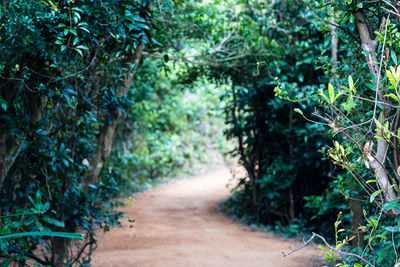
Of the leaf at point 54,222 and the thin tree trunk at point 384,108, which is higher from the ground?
the thin tree trunk at point 384,108

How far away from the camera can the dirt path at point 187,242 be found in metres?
4.12

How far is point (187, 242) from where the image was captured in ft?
16.8

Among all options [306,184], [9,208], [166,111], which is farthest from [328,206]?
[166,111]

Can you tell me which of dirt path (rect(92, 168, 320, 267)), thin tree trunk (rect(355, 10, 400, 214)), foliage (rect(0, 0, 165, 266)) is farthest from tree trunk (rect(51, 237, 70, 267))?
thin tree trunk (rect(355, 10, 400, 214))

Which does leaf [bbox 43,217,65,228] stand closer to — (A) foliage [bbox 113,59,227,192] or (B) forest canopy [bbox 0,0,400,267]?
(B) forest canopy [bbox 0,0,400,267]

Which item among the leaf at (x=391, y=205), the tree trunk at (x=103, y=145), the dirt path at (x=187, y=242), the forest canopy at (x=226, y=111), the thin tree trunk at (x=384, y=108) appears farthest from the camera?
the dirt path at (x=187, y=242)

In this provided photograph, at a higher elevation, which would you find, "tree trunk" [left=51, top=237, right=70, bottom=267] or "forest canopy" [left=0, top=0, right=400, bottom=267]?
"forest canopy" [left=0, top=0, right=400, bottom=267]

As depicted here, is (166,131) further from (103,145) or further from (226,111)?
(103,145)

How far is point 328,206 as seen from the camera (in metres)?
5.12

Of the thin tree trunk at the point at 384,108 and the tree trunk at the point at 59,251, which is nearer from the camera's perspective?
the thin tree trunk at the point at 384,108

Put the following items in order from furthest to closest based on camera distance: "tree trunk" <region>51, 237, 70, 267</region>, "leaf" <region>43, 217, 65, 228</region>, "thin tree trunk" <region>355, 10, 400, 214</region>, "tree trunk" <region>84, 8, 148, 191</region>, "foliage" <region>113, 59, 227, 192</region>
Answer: "foliage" <region>113, 59, 227, 192</region> < "tree trunk" <region>84, 8, 148, 191</region> < "tree trunk" <region>51, 237, 70, 267</region> < "leaf" <region>43, 217, 65, 228</region> < "thin tree trunk" <region>355, 10, 400, 214</region>

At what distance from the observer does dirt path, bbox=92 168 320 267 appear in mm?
4125

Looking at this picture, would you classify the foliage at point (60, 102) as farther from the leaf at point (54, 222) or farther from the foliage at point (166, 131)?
the foliage at point (166, 131)

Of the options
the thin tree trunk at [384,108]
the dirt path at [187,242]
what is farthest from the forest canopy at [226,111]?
the dirt path at [187,242]
